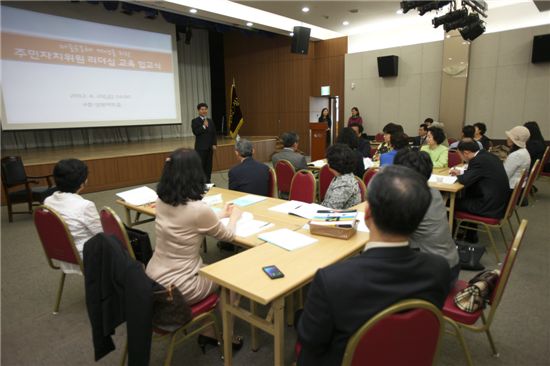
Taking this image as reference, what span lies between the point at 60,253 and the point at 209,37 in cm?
1111

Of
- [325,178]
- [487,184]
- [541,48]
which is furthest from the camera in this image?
[541,48]

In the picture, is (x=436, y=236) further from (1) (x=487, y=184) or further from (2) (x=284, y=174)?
(2) (x=284, y=174)

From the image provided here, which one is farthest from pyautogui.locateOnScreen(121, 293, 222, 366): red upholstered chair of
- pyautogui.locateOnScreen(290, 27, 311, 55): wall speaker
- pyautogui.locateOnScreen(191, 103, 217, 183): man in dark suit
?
pyautogui.locateOnScreen(290, 27, 311, 55): wall speaker

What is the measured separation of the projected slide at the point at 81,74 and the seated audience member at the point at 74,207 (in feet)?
18.2

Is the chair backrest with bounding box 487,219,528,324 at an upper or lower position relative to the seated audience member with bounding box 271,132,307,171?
lower

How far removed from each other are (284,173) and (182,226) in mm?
2578

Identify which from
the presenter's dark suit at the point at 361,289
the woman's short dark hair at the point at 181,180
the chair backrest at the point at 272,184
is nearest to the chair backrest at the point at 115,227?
the woman's short dark hair at the point at 181,180

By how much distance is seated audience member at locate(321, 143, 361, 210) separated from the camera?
2656 mm

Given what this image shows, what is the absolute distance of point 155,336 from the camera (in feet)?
5.77

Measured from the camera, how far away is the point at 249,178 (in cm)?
338

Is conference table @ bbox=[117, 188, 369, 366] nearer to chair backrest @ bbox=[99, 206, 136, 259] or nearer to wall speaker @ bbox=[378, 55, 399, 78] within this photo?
chair backrest @ bbox=[99, 206, 136, 259]

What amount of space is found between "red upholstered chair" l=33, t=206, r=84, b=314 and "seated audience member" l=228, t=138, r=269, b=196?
154cm

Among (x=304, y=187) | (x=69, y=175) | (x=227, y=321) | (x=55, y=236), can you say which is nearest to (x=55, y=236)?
(x=55, y=236)

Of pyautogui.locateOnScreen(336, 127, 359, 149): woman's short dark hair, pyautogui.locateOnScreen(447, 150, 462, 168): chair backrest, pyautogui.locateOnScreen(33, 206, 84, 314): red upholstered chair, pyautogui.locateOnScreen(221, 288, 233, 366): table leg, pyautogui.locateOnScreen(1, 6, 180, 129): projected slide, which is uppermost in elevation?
pyautogui.locateOnScreen(1, 6, 180, 129): projected slide
